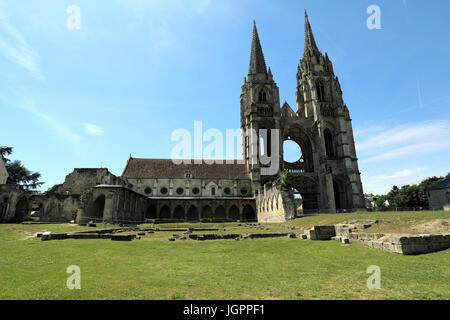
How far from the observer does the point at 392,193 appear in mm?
64312

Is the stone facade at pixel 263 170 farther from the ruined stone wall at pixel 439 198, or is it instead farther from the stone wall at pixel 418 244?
the stone wall at pixel 418 244

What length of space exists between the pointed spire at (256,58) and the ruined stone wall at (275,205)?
3227 centimetres

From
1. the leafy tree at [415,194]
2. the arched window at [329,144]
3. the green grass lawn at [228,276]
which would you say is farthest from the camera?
the leafy tree at [415,194]

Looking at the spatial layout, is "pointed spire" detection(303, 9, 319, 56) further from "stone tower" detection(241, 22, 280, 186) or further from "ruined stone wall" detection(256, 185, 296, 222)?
"ruined stone wall" detection(256, 185, 296, 222)

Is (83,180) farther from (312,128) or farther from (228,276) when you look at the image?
(312,128)

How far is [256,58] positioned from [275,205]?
132ft

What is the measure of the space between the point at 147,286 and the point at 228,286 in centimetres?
165

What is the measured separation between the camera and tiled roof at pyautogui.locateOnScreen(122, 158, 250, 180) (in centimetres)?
4721

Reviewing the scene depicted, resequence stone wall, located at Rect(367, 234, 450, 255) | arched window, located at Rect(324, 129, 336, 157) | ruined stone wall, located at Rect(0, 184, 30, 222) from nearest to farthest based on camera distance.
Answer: stone wall, located at Rect(367, 234, 450, 255), ruined stone wall, located at Rect(0, 184, 30, 222), arched window, located at Rect(324, 129, 336, 157)

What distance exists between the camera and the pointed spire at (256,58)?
182 ft


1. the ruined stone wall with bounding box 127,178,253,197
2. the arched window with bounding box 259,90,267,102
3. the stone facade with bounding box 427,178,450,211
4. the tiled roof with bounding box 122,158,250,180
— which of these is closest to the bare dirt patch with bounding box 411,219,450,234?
Result: the stone facade with bounding box 427,178,450,211

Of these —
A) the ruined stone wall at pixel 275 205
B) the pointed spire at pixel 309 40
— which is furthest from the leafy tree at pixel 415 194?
the pointed spire at pixel 309 40

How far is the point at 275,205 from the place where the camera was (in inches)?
1257
